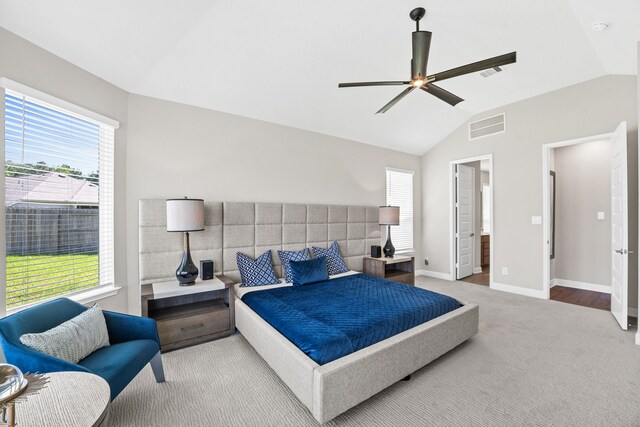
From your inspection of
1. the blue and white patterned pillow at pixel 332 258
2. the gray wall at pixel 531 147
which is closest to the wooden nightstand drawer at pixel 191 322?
the blue and white patterned pillow at pixel 332 258

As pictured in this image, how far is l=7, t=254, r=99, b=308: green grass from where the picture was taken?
6.77 ft

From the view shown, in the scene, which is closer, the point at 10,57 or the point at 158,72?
the point at 10,57

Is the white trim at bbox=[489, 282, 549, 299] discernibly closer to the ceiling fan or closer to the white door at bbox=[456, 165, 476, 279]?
the white door at bbox=[456, 165, 476, 279]

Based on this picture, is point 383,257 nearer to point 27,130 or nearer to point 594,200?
point 594,200

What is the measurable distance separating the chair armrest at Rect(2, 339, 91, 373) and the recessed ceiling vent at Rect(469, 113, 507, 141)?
5.93m

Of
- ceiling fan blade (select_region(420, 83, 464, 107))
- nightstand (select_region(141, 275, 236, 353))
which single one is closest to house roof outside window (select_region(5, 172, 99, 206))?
nightstand (select_region(141, 275, 236, 353))

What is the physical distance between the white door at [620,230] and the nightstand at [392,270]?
242cm

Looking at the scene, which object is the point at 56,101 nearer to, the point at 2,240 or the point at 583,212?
the point at 2,240

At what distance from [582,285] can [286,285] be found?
17.2ft

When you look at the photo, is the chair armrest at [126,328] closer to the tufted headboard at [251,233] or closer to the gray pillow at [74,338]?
the gray pillow at [74,338]

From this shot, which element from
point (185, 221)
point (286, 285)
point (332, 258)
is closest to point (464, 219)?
point (332, 258)

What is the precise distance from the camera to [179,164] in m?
3.27

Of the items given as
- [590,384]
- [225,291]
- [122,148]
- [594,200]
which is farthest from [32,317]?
[594,200]

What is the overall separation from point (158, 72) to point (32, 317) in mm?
2398
